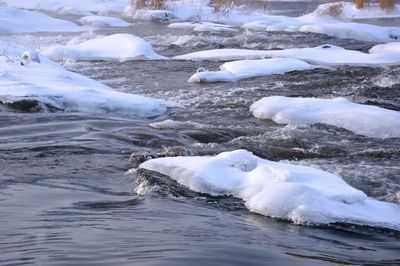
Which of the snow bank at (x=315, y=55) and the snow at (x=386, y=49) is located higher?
the snow at (x=386, y=49)

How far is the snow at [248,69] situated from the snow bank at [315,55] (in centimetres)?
89

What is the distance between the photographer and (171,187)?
16.2ft

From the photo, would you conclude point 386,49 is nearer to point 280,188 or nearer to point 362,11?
point 280,188

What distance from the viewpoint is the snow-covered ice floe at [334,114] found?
7660 millimetres

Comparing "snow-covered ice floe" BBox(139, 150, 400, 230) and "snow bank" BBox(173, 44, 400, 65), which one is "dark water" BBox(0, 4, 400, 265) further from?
"snow bank" BBox(173, 44, 400, 65)

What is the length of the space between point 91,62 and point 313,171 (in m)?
9.67

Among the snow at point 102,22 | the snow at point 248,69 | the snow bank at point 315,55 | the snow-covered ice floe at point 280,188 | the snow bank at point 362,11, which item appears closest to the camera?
the snow-covered ice floe at point 280,188

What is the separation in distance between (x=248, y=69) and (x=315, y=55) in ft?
8.26

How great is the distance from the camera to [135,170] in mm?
5434

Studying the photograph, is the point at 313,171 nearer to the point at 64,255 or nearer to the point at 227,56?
the point at 64,255

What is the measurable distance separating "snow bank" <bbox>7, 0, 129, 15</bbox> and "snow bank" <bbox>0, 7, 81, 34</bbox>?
664 cm

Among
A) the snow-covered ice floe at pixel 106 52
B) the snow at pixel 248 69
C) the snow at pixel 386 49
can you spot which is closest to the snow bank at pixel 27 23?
the snow-covered ice floe at pixel 106 52

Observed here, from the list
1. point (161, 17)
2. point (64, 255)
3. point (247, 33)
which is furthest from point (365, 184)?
point (161, 17)

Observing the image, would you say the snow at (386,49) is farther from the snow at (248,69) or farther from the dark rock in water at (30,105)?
the dark rock in water at (30,105)
